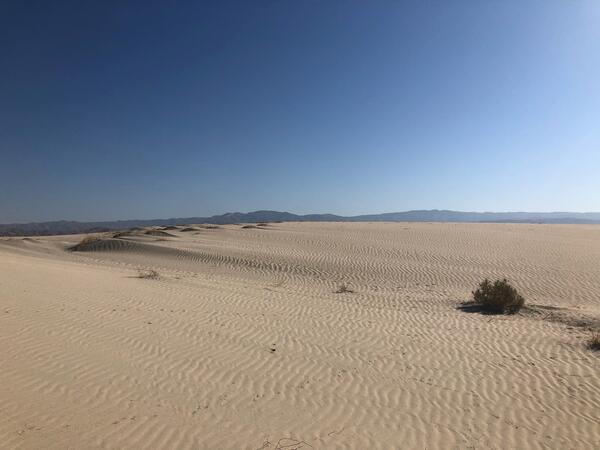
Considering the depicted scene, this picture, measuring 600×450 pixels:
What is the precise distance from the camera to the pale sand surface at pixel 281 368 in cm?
421

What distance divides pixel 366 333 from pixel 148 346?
176 inches

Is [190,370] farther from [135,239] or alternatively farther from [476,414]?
[135,239]

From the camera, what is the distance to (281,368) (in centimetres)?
605

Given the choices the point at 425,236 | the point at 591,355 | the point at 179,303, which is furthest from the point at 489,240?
the point at 179,303

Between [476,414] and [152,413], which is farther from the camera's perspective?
[476,414]

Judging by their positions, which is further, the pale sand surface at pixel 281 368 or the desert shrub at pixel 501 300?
the desert shrub at pixel 501 300

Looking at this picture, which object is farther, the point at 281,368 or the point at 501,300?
the point at 501,300

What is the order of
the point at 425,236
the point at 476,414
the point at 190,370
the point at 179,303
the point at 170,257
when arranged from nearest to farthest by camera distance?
the point at 476,414 < the point at 190,370 < the point at 179,303 < the point at 170,257 < the point at 425,236

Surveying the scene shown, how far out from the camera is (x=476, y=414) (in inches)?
189

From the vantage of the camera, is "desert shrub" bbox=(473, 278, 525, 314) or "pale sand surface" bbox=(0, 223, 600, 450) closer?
"pale sand surface" bbox=(0, 223, 600, 450)

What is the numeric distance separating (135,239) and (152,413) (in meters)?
24.8

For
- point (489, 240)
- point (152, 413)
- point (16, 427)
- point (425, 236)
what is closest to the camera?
point (16, 427)

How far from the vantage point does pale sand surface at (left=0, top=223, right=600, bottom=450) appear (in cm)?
421

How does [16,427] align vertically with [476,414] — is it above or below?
above
